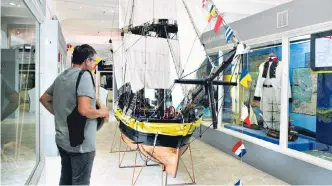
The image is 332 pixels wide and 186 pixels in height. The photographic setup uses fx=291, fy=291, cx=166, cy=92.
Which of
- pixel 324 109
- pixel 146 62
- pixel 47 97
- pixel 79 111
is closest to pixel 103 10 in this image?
pixel 146 62

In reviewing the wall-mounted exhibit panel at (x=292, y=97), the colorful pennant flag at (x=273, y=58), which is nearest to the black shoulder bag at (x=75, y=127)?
the wall-mounted exhibit panel at (x=292, y=97)

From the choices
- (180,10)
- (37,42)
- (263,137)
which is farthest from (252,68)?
(37,42)

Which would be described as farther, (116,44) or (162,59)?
(116,44)

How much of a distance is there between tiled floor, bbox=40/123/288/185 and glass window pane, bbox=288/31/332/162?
753mm

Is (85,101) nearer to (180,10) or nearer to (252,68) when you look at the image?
(180,10)

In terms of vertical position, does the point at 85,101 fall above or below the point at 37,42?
below

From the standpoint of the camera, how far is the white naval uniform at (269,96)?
4.62 meters

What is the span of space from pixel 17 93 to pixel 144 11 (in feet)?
11.9

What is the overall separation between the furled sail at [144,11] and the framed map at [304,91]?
259cm

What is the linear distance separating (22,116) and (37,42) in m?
1.09

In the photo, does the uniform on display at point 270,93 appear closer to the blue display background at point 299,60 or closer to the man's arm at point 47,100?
the blue display background at point 299,60

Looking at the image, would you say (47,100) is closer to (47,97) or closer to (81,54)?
(47,97)

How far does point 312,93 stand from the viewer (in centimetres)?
442

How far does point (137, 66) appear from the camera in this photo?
21.2 feet
